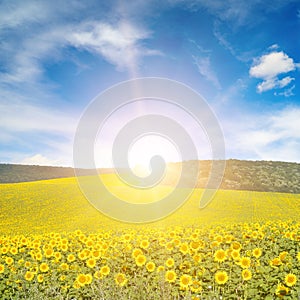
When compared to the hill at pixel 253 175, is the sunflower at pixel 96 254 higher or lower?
lower

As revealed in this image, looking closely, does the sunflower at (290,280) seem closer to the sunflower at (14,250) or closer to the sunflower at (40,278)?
the sunflower at (40,278)

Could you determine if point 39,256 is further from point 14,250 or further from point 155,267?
point 155,267

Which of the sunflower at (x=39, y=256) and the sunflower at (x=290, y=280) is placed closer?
the sunflower at (x=290, y=280)

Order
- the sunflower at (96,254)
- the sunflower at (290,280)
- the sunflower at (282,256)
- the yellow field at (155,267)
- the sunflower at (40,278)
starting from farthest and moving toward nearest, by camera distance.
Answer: the sunflower at (96,254) → the sunflower at (40,278) → the sunflower at (282,256) → the yellow field at (155,267) → the sunflower at (290,280)

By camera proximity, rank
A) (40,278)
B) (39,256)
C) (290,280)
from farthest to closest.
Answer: (39,256) < (40,278) < (290,280)

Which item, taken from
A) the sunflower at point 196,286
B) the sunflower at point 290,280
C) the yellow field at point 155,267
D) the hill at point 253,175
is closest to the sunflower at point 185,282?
the yellow field at point 155,267

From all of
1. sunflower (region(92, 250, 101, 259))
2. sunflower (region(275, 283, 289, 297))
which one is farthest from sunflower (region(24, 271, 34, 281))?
sunflower (region(275, 283, 289, 297))

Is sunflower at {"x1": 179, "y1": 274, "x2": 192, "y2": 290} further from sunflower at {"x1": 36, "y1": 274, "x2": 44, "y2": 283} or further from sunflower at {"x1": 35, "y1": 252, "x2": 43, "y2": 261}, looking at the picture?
sunflower at {"x1": 35, "y1": 252, "x2": 43, "y2": 261}

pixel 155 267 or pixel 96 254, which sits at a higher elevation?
pixel 96 254

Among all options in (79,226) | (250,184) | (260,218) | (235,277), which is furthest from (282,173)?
(235,277)

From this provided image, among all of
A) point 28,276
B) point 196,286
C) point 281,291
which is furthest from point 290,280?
point 28,276

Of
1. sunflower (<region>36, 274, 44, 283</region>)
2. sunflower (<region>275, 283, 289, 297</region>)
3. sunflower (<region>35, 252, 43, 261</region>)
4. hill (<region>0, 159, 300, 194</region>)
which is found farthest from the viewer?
hill (<region>0, 159, 300, 194</region>)

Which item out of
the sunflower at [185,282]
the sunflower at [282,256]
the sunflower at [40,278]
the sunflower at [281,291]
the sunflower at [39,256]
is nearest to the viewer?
the sunflower at [281,291]

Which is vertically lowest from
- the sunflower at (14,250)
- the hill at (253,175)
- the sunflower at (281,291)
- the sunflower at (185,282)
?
the sunflower at (14,250)
